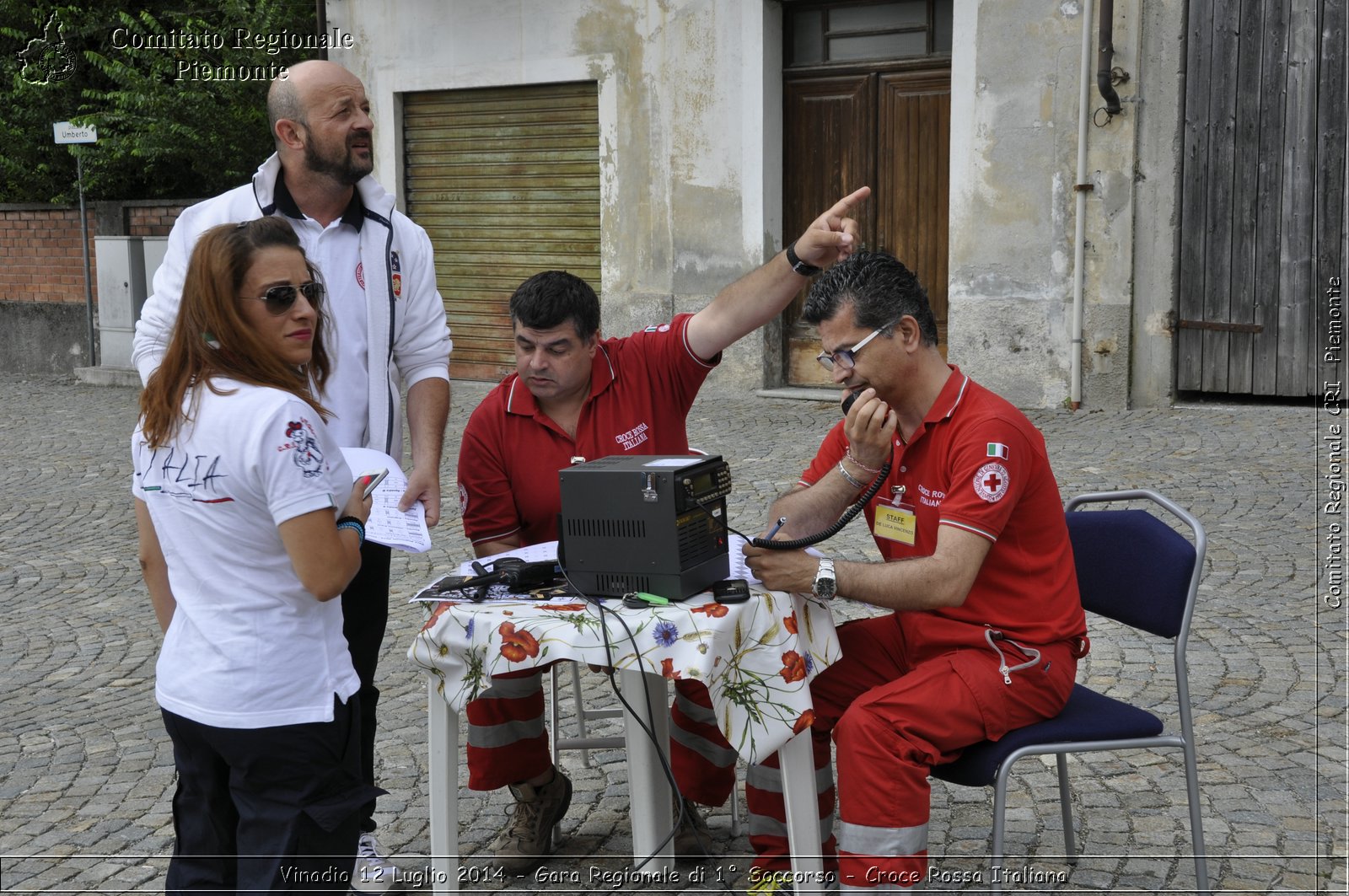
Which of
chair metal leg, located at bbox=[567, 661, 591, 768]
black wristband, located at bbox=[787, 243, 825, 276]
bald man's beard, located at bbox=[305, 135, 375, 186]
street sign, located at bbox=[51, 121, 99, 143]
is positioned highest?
street sign, located at bbox=[51, 121, 99, 143]

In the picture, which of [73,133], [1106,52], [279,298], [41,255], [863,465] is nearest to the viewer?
[279,298]

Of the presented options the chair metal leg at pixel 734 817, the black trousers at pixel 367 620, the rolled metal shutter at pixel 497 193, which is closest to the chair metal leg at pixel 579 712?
the chair metal leg at pixel 734 817

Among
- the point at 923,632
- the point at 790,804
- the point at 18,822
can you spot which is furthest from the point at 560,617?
the point at 18,822

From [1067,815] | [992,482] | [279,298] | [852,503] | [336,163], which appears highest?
[336,163]

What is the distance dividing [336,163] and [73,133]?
11794mm

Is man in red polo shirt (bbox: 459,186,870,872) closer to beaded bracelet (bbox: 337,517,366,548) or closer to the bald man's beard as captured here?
the bald man's beard

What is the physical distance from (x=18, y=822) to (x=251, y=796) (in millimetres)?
1912

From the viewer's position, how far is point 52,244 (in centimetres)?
1539

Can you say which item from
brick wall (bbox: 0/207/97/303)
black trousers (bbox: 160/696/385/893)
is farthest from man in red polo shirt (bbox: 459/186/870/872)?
brick wall (bbox: 0/207/97/303)

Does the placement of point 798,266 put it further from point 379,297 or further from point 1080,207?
point 1080,207

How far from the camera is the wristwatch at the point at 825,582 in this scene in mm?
3088

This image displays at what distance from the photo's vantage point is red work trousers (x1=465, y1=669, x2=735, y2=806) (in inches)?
148

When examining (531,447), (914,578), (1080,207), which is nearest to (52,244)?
(1080,207)

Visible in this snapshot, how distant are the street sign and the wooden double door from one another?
7176mm
